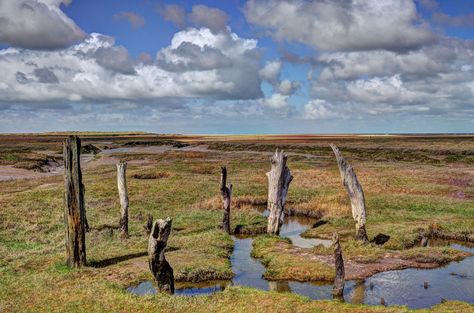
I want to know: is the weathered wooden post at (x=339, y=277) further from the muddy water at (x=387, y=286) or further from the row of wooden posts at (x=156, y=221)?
the muddy water at (x=387, y=286)

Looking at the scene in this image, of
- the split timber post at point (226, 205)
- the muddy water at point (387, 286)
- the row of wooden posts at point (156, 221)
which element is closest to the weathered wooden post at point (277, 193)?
the row of wooden posts at point (156, 221)

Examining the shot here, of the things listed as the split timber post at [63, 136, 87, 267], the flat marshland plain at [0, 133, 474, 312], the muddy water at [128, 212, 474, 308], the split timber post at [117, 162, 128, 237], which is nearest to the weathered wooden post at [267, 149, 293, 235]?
the flat marshland plain at [0, 133, 474, 312]

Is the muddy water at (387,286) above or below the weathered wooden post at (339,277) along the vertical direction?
below

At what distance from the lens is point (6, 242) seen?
29750 millimetres

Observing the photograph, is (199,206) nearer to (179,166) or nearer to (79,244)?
(79,244)

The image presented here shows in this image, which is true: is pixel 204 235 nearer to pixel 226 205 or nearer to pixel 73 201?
pixel 226 205

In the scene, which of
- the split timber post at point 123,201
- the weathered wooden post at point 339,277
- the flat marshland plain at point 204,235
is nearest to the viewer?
the flat marshland plain at point 204,235

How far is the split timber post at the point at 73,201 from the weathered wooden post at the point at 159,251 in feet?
17.4

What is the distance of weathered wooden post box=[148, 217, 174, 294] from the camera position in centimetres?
1920

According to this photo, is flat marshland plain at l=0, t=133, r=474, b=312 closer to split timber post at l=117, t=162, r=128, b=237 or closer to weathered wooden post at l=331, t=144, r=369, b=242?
split timber post at l=117, t=162, r=128, b=237

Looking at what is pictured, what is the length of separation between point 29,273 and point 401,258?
19.9m

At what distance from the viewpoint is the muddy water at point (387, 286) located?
21.2 m

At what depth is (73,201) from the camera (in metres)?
22.8

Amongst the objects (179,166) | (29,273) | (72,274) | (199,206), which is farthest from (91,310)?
(179,166)
